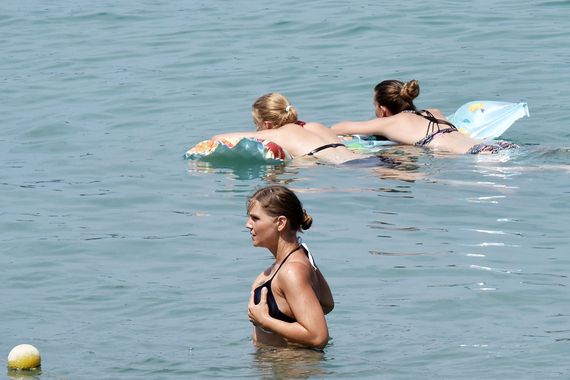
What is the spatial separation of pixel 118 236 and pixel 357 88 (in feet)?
22.1

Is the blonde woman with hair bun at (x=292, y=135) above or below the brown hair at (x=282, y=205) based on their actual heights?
below

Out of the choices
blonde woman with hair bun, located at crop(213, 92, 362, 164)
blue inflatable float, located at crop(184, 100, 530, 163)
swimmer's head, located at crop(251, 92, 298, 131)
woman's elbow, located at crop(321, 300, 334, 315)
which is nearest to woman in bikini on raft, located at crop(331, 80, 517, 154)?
blue inflatable float, located at crop(184, 100, 530, 163)

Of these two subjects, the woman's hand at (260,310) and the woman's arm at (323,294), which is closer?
the woman's hand at (260,310)

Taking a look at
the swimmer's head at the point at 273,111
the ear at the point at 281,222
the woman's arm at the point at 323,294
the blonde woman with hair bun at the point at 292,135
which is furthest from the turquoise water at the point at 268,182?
the ear at the point at 281,222

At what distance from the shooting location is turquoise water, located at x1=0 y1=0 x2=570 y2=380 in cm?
761

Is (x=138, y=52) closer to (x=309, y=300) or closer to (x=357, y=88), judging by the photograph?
(x=357, y=88)

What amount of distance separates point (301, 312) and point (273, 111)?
6.04 meters

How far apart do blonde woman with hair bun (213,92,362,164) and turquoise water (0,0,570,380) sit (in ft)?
0.56

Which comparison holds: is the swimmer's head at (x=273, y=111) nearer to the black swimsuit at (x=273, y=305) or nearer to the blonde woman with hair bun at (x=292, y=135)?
the blonde woman with hair bun at (x=292, y=135)

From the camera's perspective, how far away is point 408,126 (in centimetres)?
1312

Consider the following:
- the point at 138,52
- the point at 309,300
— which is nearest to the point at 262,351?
the point at 309,300

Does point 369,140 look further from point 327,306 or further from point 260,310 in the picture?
point 260,310

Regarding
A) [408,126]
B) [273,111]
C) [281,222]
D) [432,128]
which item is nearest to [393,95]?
[408,126]

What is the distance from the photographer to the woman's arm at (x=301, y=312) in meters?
6.57
